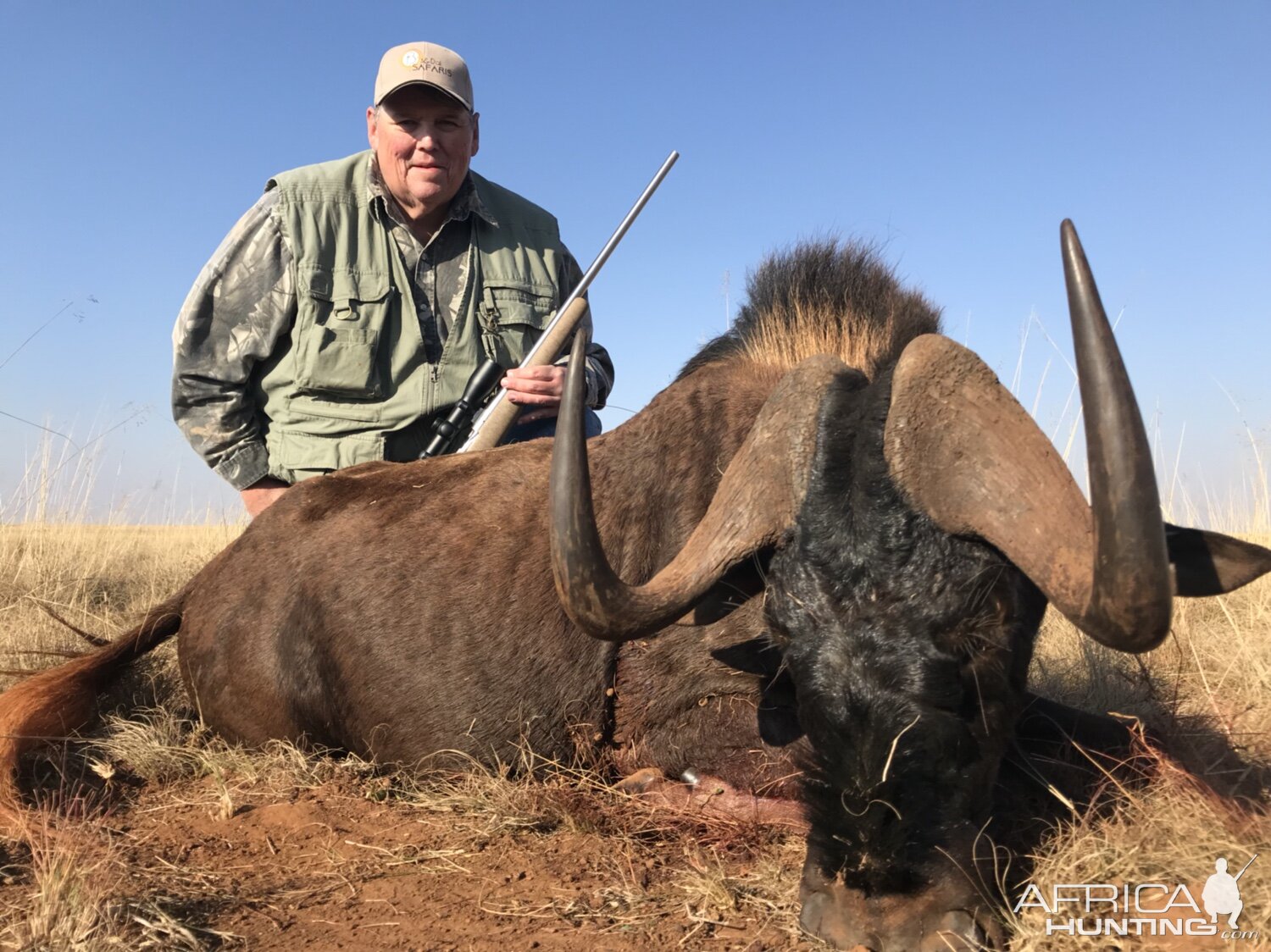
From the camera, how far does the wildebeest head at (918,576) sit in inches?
84.0

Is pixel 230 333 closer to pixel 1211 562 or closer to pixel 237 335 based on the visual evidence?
pixel 237 335

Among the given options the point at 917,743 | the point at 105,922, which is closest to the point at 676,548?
the point at 917,743

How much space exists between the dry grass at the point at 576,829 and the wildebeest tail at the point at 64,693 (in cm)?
16

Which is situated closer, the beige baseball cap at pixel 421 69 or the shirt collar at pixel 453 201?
the beige baseball cap at pixel 421 69

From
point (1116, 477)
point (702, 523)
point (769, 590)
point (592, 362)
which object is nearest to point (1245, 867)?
point (1116, 477)

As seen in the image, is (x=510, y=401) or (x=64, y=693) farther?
(x=510, y=401)

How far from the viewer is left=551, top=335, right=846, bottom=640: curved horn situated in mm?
2539

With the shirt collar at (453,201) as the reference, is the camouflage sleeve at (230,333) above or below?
below

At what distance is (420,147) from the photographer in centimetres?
605

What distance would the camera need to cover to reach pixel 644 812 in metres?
3.53

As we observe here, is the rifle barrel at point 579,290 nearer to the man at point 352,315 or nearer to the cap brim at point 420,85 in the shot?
the man at point 352,315

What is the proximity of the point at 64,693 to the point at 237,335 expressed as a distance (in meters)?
2.48

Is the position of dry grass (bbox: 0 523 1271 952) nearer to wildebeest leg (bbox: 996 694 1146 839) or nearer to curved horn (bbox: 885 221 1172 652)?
wildebeest leg (bbox: 996 694 1146 839)

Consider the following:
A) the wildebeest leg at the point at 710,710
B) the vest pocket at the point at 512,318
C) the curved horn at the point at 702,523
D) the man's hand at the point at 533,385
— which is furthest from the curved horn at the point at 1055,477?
the vest pocket at the point at 512,318
